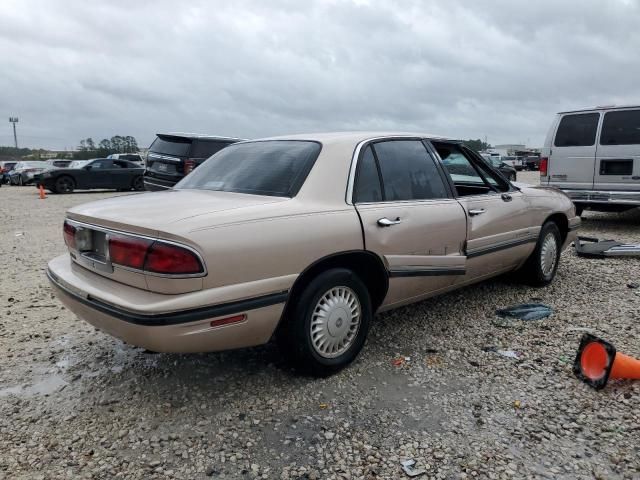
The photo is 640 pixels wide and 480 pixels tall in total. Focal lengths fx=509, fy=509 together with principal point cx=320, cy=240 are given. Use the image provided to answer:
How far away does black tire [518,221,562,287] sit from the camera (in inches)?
193

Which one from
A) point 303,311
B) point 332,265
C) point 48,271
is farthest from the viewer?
point 48,271

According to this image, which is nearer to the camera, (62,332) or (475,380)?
(475,380)

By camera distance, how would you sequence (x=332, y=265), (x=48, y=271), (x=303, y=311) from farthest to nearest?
1. (x=48, y=271)
2. (x=332, y=265)
3. (x=303, y=311)

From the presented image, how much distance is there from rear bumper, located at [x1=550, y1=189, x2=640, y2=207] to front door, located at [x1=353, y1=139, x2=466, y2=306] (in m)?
5.76

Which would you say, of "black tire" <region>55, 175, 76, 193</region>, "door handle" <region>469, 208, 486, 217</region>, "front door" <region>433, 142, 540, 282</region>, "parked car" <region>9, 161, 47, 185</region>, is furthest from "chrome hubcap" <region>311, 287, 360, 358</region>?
"parked car" <region>9, 161, 47, 185</region>

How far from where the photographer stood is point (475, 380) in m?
3.15

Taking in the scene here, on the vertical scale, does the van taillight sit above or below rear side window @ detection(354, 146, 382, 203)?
below

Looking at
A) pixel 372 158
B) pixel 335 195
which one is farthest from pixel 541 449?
pixel 372 158

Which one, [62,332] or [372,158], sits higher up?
[372,158]

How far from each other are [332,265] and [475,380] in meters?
1.14

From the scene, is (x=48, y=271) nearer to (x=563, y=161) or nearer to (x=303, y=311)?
(x=303, y=311)

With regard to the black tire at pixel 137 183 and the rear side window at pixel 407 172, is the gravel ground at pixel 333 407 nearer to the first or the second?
the rear side window at pixel 407 172

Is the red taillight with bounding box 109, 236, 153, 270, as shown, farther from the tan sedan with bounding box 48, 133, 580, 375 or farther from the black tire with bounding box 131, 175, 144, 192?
the black tire with bounding box 131, 175, 144, 192

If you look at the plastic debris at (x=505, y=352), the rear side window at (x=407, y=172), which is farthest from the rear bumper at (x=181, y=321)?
the plastic debris at (x=505, y=352)
